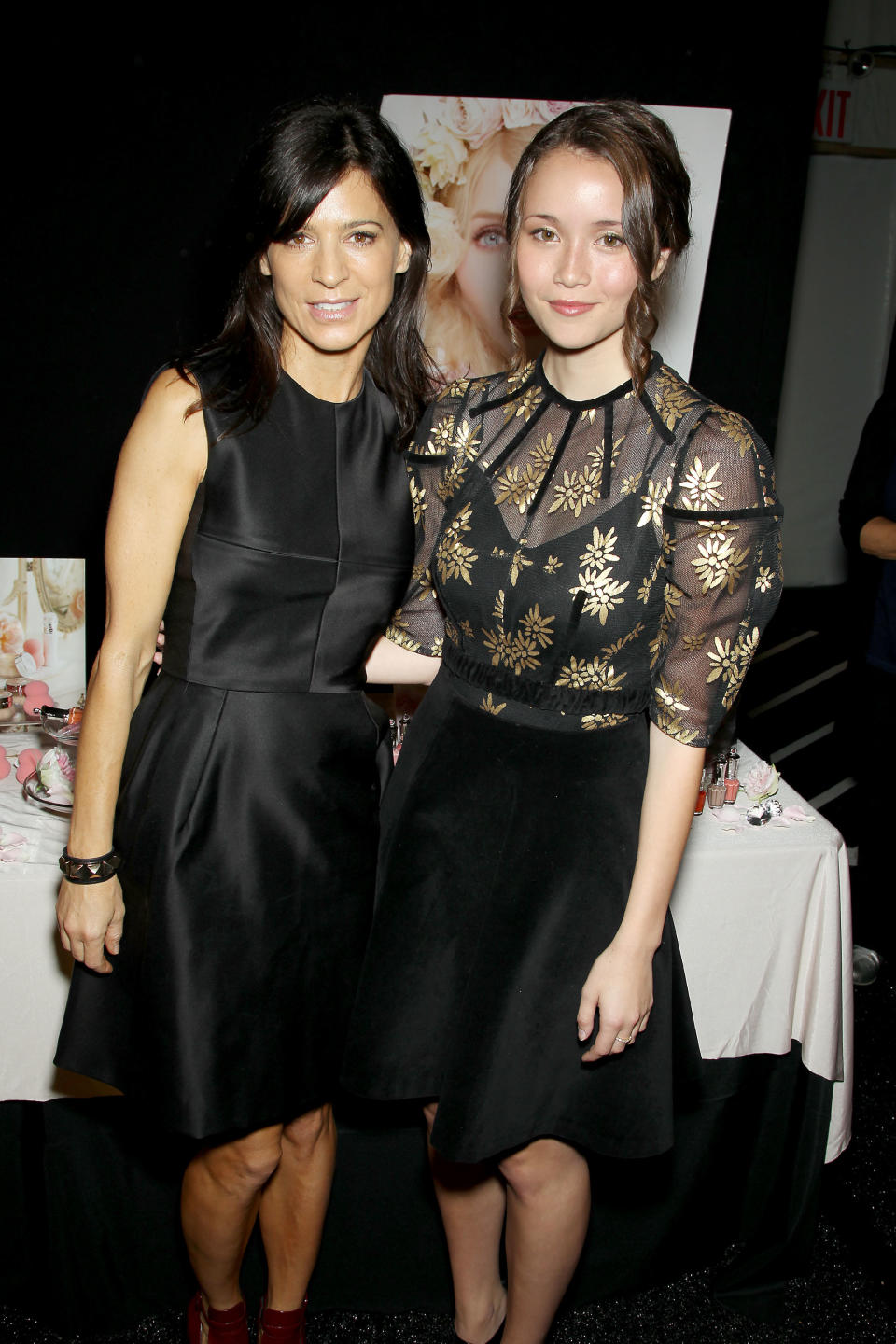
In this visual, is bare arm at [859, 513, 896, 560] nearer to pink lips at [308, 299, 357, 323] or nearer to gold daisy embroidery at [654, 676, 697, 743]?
gold daisy embroidery at [654, 676, 697, 743]

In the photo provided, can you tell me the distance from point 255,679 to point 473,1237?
0.97 meters

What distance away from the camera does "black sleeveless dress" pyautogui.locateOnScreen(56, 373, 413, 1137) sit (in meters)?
1.40

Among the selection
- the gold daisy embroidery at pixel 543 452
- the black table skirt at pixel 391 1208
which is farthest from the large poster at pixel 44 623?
the gold daisy embroidery at pixel 543 452

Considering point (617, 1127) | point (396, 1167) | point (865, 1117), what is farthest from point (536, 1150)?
point (865, 1117)

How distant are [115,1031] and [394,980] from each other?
0.38 m

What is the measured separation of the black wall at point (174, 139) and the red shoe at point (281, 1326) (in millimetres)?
1675

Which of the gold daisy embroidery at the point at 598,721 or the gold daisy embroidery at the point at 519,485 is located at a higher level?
the gold daisy embroidery at the point at 519,485

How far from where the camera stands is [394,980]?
146 cm

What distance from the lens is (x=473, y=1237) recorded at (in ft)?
5.65

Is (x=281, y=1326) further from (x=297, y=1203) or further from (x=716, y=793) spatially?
(x=716, y=793)

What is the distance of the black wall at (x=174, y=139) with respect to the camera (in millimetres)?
2400

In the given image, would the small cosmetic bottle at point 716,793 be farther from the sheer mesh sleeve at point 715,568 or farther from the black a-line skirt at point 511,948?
the sheer mesh sleeve at point 715,568

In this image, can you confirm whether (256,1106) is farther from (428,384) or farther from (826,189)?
(826,189)

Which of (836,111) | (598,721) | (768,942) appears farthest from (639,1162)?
(836,111)
